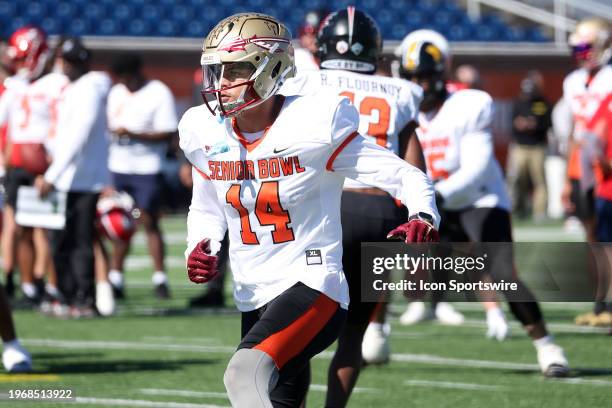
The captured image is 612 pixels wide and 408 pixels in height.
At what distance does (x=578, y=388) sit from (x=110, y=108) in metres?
6.10

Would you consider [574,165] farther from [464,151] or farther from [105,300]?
[105,300]

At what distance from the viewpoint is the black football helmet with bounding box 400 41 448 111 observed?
7.69 metres

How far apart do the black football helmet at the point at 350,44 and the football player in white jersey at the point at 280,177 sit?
1384mm

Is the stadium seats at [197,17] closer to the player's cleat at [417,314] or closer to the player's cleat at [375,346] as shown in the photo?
the player's cleat at [417,314]

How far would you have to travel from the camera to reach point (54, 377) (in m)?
6.79

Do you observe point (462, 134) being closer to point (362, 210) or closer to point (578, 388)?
point (578, 388)

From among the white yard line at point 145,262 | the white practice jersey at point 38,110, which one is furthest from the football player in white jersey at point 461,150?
the white yard line at point 145,262

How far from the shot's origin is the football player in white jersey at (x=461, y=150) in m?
7.77

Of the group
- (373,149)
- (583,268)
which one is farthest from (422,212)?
(583,268)

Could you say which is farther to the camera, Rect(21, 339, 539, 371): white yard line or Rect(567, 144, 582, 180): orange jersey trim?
Rect(567, 144, 582, 180): orange jersey trim

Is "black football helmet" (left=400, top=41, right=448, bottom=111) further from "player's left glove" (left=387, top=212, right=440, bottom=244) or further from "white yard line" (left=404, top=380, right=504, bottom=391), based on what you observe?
"player's left glove" (left=387, top=212, right=440, bottom=244)

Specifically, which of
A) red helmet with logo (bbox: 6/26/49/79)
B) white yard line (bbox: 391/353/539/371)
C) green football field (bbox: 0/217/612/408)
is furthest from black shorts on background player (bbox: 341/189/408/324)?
red helmet with logo (bbox: 6/26/49/79)

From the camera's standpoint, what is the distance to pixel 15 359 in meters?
6.69

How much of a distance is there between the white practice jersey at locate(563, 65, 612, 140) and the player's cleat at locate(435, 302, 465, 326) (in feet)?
4.88
